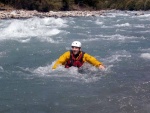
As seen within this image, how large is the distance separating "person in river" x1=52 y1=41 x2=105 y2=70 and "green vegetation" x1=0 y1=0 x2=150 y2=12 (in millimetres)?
42664

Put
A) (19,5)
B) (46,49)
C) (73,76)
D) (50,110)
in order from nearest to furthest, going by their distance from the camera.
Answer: (50,110) < (73,76) < (46,49) < (19,5)

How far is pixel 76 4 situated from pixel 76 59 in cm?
5673

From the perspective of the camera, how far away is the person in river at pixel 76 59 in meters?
11.4

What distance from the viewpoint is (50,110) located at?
323 inches

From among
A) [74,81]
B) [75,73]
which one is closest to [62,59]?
[75,73]

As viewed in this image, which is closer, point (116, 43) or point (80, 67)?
point (80, 67)

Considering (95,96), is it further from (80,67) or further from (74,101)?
(80,67)

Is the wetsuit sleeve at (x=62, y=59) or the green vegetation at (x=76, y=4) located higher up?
the wetsuit sleeve at (x=62, y=59)

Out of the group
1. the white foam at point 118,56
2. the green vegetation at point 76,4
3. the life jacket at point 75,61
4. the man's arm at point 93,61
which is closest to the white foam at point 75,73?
the life jacket at point 75,61

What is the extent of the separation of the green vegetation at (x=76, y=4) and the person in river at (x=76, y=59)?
140ft

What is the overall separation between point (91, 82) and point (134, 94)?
5.42 feet

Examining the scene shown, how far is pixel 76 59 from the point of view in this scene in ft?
38.1

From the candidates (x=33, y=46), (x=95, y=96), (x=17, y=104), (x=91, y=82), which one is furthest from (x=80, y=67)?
(x=33, y=46)

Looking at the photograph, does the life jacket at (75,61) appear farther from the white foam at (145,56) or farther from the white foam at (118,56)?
the white foam at (145,56)
